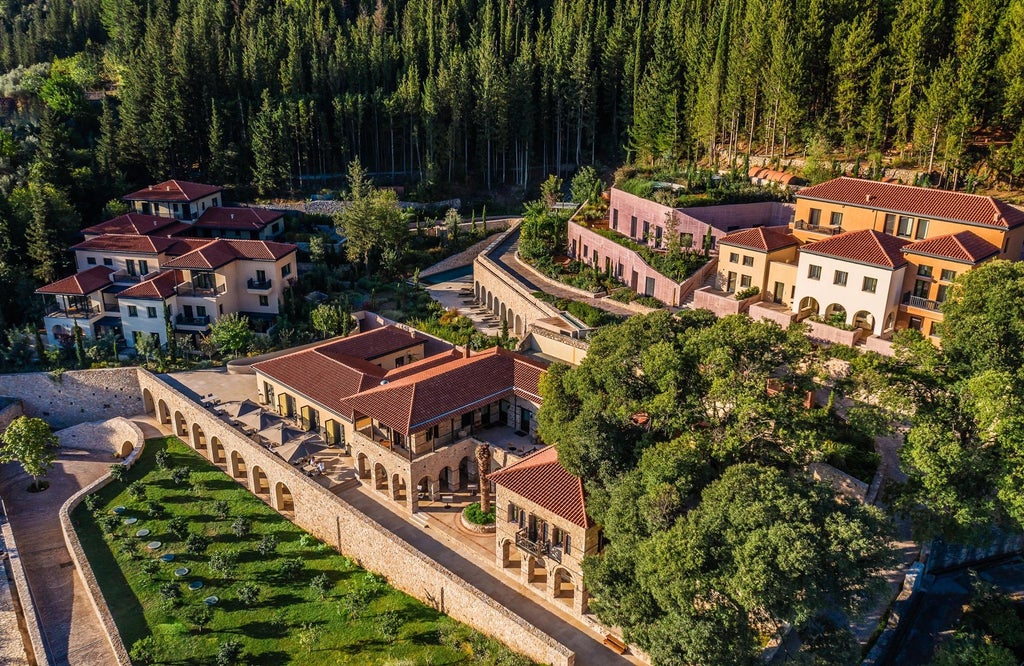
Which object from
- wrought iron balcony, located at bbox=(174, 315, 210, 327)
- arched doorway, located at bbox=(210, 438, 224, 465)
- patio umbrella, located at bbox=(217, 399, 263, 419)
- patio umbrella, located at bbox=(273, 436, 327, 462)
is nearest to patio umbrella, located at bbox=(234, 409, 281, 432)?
patio umbrella, located at bbox=(217, 399, 263, 419)

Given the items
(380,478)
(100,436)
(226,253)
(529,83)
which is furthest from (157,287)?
(529,83)

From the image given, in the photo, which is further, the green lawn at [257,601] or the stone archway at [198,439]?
the stone archway at [198,439]

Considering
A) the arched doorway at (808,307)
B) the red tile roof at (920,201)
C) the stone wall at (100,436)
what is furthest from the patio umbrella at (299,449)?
the red tile roof at (920,201)

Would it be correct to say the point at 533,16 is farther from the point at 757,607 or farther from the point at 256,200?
the point at 757,607

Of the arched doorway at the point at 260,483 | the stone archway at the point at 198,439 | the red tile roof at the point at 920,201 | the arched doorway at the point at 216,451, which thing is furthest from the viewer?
the stone archway at the point at 198,439

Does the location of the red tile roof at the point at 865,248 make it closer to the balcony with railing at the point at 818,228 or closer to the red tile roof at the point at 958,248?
the red tile roof at the point at 958,248

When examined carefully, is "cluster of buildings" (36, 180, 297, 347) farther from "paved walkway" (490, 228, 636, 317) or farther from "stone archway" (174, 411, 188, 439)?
"paved walkway" (490, 228, 636, 317)
